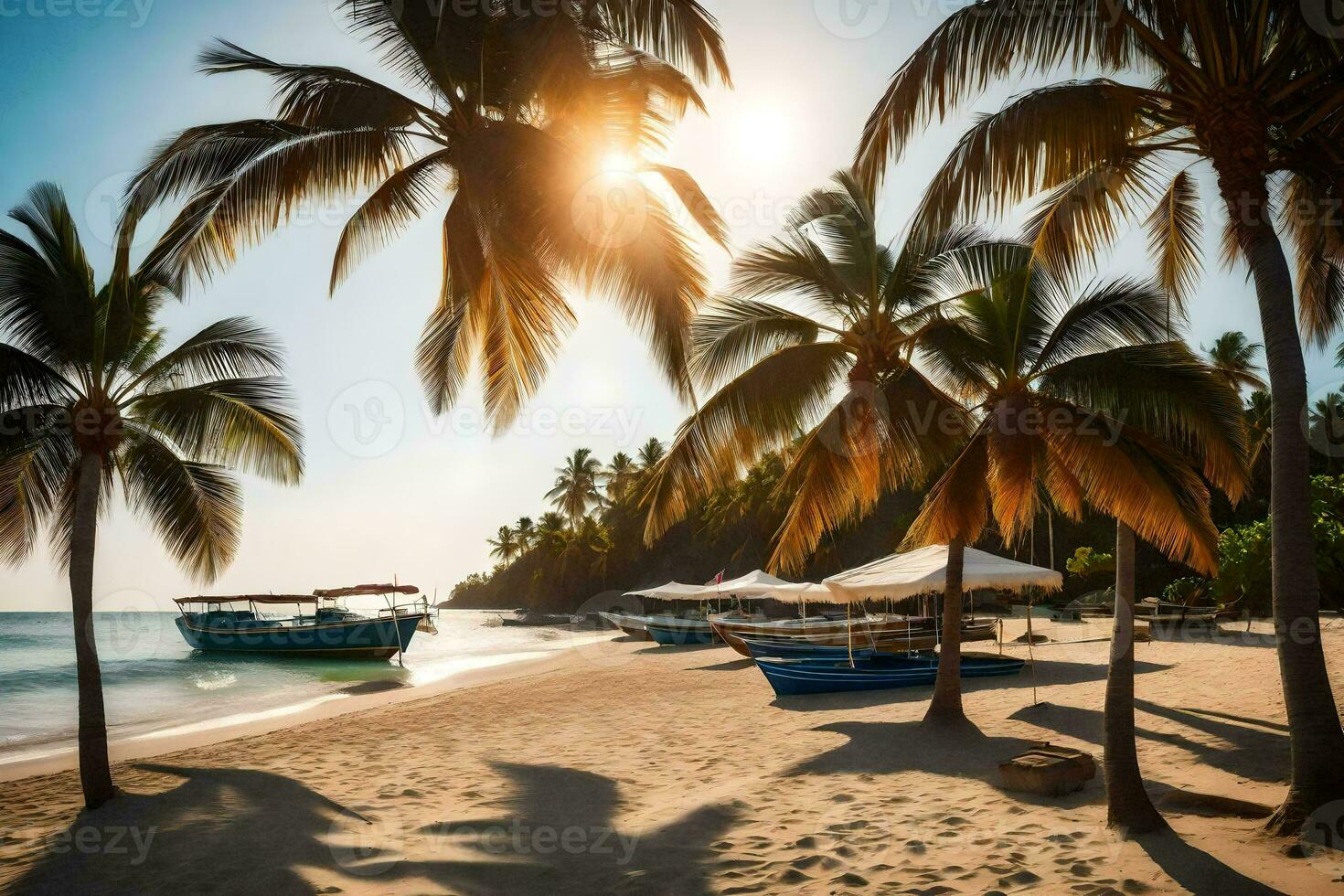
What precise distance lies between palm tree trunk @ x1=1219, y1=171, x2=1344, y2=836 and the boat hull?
107 feet

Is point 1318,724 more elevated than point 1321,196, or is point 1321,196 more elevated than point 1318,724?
point 1321,196

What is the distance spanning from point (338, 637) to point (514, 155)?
32294 mm

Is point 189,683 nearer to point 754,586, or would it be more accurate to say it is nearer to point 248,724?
point 248,724

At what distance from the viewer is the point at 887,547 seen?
162 feet

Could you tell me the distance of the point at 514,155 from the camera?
318 inches

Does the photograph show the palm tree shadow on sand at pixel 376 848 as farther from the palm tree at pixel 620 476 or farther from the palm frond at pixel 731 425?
the palm tree at pixel 620 476

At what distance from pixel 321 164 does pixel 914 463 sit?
8088mm

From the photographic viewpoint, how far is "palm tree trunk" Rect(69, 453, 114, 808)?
26.7 ft

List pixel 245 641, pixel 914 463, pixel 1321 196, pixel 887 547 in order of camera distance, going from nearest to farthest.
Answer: pixel 1321 196 → pixel 914 463 → pixel 245 641 → pixel 887 547

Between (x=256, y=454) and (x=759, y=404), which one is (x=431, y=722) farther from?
(x=759, y=404)

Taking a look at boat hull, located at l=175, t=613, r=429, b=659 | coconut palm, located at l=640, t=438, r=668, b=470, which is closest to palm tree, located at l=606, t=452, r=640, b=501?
coconut palm, located at l=640, t=438, r=668, b=470

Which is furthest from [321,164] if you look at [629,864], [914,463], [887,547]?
[887,547]

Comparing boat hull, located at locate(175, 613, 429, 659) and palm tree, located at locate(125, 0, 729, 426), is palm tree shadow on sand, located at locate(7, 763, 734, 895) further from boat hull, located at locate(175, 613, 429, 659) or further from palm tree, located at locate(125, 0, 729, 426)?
boat hull, located at locate(175, 613, 429, 659)

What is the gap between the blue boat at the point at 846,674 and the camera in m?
14.3
